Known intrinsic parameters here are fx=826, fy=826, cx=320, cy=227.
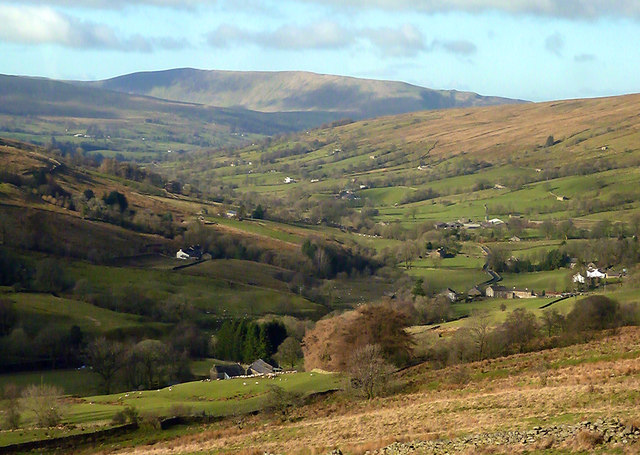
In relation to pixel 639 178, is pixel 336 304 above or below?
below

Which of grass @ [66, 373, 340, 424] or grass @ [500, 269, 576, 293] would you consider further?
grass @ [500, 269, 576, 293]

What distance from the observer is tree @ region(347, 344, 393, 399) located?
136ft

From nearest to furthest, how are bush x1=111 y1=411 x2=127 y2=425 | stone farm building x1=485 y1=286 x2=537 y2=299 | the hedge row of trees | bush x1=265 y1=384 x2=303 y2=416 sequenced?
bush x1=265 y1=384 x2=303 y2=416, bush x1=111 y1=411 x2=127 y2=425, the hedge row of trees, stone farm building x1=485 y1=286 x2=537 y2=299

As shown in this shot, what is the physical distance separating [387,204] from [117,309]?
109 m

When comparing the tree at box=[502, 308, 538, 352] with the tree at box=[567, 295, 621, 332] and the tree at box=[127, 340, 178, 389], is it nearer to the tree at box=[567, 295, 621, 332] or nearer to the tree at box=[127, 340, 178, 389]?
the tree at box=[567, 295, 621, 332]

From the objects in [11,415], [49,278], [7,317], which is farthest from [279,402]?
[49,278]

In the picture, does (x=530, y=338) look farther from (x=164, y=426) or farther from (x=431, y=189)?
(x=431, y=189)

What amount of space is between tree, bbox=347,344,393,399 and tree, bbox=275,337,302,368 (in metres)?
24.9

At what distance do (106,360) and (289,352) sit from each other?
1533cm

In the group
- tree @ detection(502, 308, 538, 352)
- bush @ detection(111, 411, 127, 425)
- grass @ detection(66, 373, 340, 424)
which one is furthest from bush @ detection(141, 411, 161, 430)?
tree @ detection(502, 308, 538, 352)

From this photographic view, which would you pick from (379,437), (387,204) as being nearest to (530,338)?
Answer: (379,437)

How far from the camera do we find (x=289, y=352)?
69.1 meters

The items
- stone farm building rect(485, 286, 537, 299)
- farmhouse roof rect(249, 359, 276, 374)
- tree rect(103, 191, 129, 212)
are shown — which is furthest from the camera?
tree rect(103, 191, 129, 212)

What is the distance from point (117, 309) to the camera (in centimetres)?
8606
